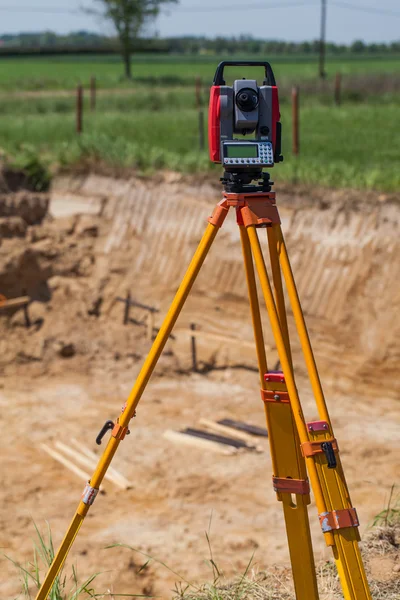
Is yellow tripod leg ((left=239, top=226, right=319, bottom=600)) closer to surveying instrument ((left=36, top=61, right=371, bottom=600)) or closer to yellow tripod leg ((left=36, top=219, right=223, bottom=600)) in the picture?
surveying instrument ((left=36, top=61, right=371, bottom=600))

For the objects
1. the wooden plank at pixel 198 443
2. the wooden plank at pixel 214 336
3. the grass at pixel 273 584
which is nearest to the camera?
the grass at pixel 273 584

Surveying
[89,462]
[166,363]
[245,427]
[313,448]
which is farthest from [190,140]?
[313,448]

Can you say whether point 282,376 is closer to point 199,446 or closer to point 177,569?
point 177,569

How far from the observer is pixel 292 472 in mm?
3982

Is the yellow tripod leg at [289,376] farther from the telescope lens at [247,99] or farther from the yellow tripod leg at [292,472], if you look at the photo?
the telescope lens at [247,99]

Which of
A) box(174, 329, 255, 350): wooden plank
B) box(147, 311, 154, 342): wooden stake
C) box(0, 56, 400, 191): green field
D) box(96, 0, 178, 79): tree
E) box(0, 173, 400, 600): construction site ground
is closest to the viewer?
box(0, 173, 400, 600): construction site ground

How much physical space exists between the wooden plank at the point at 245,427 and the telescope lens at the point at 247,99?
264 inches

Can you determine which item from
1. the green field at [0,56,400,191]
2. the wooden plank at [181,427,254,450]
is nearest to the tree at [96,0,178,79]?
the green field at [0,56,400,191]

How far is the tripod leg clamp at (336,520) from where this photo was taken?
3385mm

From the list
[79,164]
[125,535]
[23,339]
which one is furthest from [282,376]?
[79,164]

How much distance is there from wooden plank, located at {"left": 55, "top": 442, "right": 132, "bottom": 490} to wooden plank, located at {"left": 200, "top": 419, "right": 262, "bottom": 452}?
1691mm

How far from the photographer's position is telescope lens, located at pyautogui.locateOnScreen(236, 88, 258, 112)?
371 cm

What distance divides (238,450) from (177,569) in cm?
282

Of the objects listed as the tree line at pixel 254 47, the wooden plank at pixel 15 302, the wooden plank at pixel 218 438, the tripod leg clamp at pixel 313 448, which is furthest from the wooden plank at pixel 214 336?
the tree line at pixel 254 47
